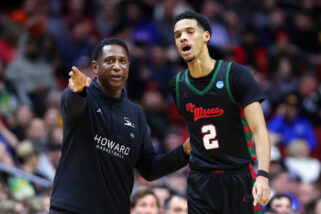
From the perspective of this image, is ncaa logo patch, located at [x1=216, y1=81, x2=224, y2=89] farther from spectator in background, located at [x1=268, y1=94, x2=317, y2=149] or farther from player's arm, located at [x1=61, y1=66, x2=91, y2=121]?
spectator in background, located at [x1=268, y1=94, x2=317, y2=149]

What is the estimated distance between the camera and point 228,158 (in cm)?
508

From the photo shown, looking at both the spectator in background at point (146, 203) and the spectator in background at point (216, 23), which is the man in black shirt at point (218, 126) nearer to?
the spectator in background at point (146, 203)

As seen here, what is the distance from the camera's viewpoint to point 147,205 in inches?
281

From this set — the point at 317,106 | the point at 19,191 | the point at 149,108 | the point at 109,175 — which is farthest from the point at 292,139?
the point at 109,175

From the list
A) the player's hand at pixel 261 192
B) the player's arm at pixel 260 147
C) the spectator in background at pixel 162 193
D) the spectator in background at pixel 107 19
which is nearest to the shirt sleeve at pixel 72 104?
the player's arm at pixel 260 147

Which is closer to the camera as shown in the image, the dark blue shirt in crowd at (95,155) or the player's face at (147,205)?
the dark blue shirt in crowd at (95,155)

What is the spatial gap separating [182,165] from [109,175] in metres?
0.87

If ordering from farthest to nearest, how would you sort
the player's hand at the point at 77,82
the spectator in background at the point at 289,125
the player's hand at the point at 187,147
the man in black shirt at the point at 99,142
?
the spectator in background at the point at 289,125, the player's hand at the point at 187,147, the man in black shirt at the point at 99,142, the player's hand at the point at 77,82

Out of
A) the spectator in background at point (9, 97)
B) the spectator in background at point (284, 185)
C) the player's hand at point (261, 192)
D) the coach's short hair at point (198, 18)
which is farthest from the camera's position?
the spectator in background at point (9, 97)

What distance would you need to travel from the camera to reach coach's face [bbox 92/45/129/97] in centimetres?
537

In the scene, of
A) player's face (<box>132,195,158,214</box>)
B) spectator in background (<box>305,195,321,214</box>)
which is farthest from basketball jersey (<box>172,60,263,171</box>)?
spectator in background (<box>305,195,321,214</box>)

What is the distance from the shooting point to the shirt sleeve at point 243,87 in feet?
16.2

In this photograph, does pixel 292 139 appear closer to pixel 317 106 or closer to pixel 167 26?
pixel 317 106

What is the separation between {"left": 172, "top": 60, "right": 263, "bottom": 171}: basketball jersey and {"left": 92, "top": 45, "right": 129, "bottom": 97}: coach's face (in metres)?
0.73
